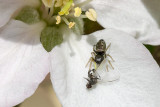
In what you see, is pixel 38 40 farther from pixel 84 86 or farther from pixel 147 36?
pixel 147 36

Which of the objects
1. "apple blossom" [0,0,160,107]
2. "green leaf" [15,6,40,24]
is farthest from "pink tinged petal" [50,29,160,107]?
"green leaf" [15,6,40,24]

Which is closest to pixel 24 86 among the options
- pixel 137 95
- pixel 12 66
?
pixel 12 66

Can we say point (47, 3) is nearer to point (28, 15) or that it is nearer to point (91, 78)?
point (28, 15)

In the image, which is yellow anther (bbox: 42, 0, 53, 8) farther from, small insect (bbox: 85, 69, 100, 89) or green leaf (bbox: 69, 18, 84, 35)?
small insect (bbox: 85, 69, 100, 89)

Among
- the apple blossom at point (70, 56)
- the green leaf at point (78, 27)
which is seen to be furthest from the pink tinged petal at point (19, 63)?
the green leaf at point (78, 27)

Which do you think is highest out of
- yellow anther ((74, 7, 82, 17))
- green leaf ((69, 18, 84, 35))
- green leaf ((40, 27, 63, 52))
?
yellow anther ((74, 7, 82, 17))

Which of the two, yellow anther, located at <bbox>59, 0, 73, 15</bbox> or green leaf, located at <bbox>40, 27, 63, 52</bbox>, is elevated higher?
yellow anther, located at <bbox>59, 0, 73, 15</bbox>
